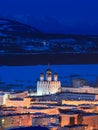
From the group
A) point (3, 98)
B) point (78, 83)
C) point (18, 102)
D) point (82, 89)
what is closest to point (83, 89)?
point (82, 89)

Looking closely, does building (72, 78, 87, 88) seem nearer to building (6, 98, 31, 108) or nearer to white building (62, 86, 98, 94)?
white building (62, 86, 98, 94)

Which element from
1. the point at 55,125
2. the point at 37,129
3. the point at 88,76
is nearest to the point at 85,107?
the point at 55,125

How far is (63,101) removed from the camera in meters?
35.3

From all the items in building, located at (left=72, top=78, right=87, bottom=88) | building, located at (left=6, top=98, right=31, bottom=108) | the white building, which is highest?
building, located at (left=72, top=78, right=87, bottom=88)

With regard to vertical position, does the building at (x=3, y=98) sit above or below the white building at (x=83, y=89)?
below

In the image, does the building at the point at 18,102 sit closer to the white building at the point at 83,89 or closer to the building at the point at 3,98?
the building at the point at 3,98

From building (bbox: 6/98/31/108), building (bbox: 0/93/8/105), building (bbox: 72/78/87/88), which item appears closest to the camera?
building (bbox: 6/98/31/108)

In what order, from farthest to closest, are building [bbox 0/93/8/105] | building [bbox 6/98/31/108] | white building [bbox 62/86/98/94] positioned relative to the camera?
white building [bbox 62/86/98/94]
building [bbox 0/93/8/105]
building [bbox 6/98/31/108]

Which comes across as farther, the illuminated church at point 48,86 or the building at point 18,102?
the illuminated church at point 48,86

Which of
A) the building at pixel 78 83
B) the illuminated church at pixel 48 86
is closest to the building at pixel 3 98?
the illuminated church at pixel 48 86

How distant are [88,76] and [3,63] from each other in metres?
13.7

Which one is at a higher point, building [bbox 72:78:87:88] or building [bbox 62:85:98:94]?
building [bbox 72:78:87:88]

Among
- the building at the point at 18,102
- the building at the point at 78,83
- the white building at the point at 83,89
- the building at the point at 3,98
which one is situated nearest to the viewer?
the building at the point at 18,102

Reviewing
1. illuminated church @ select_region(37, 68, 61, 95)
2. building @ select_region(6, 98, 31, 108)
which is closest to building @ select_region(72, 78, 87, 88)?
illuminated church @ select_region(37, 68, 61, 95)
